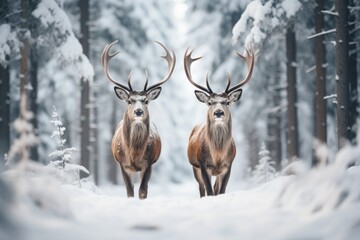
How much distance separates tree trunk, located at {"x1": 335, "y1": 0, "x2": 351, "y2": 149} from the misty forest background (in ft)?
0.06

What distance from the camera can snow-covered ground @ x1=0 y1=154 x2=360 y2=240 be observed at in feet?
11.9

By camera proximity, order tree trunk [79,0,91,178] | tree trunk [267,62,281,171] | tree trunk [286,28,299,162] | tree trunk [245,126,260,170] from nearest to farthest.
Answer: tree trunk [286,28,299,162]
tree trunk [79,0,91,178]
tree trunk [267,62,281,171]
tree trunk [245,126,260,170]

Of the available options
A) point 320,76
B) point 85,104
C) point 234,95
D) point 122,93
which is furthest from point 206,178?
point 85,104

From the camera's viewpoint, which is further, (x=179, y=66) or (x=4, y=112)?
(x=179, y=66)

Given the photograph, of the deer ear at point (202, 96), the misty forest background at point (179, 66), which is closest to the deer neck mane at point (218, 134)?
the deer ear at point (202, 96)

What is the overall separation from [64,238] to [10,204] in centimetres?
49

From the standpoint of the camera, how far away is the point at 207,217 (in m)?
4.52

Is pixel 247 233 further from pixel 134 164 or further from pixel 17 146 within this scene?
pixel 134 164

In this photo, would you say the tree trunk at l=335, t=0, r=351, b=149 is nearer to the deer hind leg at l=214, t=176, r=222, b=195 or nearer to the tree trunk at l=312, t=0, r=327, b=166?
the deer hind leg at l=214, t=176, r=222, b=195

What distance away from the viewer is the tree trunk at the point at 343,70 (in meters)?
9.72

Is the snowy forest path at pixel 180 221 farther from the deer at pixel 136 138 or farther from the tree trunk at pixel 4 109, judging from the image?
the tree trunk at pixel 4 109

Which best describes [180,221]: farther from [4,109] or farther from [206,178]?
[4,109]

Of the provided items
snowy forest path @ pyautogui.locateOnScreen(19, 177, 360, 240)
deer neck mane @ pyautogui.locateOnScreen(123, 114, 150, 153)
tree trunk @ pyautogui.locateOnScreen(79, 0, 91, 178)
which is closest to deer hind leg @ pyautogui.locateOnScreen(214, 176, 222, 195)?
deer neck mane @ pyautogui.locateOnScreen(123, 114, 150, 153)

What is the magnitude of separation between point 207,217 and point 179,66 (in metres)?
26.6
